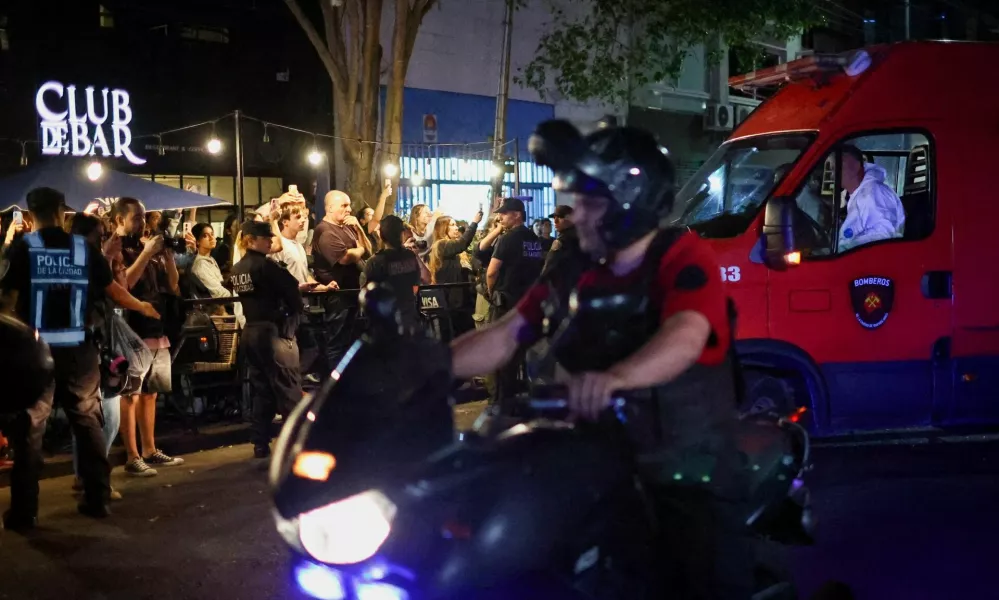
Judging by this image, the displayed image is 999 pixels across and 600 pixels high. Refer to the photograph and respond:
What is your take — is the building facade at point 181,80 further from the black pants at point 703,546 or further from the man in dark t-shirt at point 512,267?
the black pants at point 703,546

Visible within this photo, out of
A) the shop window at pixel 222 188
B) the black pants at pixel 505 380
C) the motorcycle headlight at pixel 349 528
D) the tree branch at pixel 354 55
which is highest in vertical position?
the tree branch at pixel 354 55

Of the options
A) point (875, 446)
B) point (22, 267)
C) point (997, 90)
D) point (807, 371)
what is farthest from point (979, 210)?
point (22, 267)

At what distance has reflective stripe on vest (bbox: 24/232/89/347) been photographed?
21.0ft

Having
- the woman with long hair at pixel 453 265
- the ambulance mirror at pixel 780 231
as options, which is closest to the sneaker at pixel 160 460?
the woman with long hair at pixel 453 265

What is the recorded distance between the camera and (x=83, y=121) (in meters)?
14.4

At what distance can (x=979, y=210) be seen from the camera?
23.3 ft

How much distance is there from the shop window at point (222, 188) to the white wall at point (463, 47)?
350cm

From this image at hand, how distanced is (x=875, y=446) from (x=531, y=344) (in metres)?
5.89

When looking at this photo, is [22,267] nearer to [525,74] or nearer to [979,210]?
[979,210]

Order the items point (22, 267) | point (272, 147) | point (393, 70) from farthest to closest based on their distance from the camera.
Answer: point (272, 147) → point (393, 70) → point (22, 267)

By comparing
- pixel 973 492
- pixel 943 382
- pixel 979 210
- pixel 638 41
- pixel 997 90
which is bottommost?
pixel 973 492

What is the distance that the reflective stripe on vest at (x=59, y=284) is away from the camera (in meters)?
6.39

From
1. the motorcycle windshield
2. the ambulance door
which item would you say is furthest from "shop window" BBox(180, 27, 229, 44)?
the motorcycle windshield

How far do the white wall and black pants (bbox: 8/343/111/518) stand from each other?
12088 millimetres
